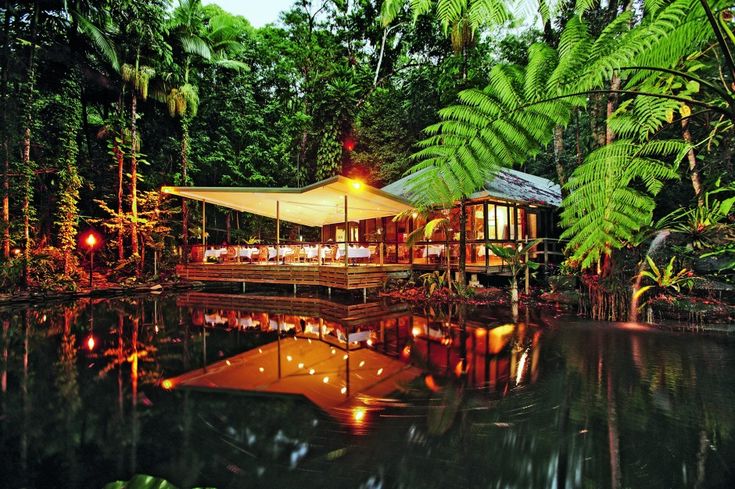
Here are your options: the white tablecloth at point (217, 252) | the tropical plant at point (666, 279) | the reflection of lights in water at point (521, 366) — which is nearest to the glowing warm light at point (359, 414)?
the reflection of lights in water at point (521, 366)

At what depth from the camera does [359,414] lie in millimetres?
3182

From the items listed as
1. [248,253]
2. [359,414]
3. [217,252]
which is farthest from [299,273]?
[359,414]

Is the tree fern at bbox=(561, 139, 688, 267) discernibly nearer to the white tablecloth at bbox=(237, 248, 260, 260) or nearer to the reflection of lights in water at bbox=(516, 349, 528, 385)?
the reflection of lights in water at bbox=(516, 349, 528, 385)

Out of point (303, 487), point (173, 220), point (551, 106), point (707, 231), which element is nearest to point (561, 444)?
point (303, 487)

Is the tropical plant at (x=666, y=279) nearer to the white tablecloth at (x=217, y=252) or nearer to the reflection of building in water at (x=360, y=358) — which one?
the reflection of building in water at (x=360, y=358)

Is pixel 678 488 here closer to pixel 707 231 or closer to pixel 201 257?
pixel 707 231

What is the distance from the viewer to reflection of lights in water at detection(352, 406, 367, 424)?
307 cm

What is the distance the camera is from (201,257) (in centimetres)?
1412

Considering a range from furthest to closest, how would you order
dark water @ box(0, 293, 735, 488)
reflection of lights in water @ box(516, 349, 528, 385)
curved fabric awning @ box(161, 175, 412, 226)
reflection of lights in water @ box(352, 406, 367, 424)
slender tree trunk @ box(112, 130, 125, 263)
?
slender tree trunk @ box(112, 130, 125, 263), curved fabric awning @ box(161, 175, 412, 226), reflection of lights in water @ box(516, 349, 528, 385), reflection of lights in water @ box(352, 406, 367, 424), dark water @ box(0, 293, 735, 488)

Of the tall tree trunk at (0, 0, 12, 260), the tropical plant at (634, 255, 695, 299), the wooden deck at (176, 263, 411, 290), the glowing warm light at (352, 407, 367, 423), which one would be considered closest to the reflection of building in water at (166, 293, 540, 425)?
the glowing warm light at (352, 407, 367, 423)

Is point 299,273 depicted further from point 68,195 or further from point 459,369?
point 68,195

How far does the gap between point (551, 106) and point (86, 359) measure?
6341 millimetres

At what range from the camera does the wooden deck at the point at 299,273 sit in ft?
33.0

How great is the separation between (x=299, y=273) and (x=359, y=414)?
881 cm
